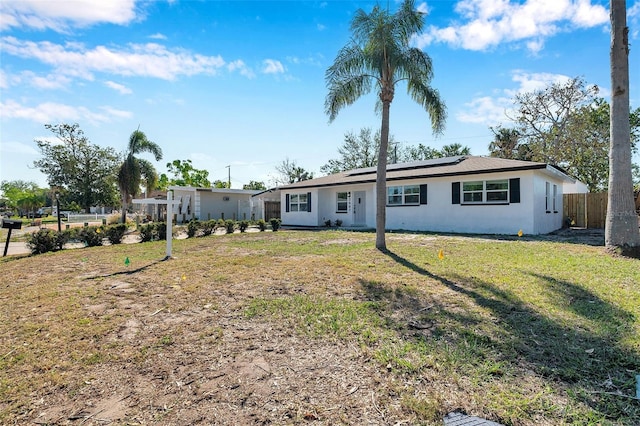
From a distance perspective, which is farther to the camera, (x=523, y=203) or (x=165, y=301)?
(x=523, y=203)

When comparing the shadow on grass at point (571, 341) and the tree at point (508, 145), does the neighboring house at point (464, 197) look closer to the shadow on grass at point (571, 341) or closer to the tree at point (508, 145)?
the shadow on grass at point (571, 341)

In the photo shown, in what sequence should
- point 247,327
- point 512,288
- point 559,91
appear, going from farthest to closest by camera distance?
point 559,91 < point 512,288 < point 247,327

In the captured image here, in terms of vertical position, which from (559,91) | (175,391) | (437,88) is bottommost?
(175,391)

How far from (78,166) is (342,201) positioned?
125 ft

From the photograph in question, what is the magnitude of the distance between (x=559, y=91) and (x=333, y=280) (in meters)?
28.7

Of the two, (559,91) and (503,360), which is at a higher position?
(559,91)

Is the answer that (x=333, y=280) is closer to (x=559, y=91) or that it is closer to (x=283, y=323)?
(x=283, y=323)

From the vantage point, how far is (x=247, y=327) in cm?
380

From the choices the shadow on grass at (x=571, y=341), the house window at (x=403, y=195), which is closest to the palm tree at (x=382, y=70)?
the shadow on grass at (x=571, y=341)

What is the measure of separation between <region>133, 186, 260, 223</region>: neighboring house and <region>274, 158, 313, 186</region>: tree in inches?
740

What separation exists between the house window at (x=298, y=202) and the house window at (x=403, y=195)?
639 centimetres

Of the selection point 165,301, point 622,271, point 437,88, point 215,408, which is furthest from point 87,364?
point 437,88

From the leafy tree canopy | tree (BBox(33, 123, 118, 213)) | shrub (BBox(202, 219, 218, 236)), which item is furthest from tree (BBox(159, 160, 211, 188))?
the leafy tree canopy

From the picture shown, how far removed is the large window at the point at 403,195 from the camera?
16.5 m
